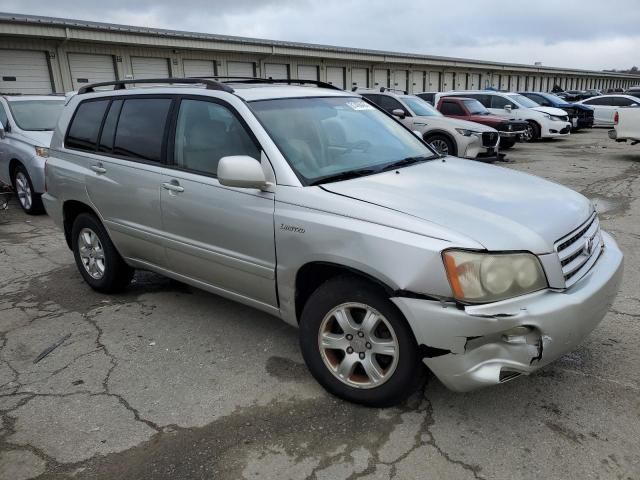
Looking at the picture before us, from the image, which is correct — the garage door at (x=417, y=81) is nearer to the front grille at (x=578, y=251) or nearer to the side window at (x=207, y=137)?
the side window at (x=207, y=137)

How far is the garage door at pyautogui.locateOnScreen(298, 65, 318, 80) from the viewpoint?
26.5m

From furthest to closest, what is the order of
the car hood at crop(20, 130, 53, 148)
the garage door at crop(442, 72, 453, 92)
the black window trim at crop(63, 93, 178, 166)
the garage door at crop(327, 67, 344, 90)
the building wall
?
the garage door at crop(442, 72, 453, 92), the garage door at crop(327, 67, 344, 90), the building wall, the car hood at crop(20, 130, 53, 148), the black window trim at crop(63, 93, 178, 166)

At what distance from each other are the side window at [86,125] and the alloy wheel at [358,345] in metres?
2.77

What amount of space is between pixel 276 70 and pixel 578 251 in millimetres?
24324

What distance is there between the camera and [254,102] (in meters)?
3.37

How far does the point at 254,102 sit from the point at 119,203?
1.48 m

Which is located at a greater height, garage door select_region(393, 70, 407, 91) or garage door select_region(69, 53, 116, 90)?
garage door select_region(69, 53, 116, 90)

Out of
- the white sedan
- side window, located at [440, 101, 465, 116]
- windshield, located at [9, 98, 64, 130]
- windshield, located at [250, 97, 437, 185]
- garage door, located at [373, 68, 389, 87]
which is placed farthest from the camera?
garage door, located at [373, 68, 389, 87]

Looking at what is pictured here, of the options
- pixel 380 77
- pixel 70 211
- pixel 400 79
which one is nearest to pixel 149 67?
pixel 380 77

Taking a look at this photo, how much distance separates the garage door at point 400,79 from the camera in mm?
33656

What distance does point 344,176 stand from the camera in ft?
10.3

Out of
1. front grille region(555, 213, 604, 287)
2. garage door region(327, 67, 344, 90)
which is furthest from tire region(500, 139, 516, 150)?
garage door region(327, 67, 344, 90)

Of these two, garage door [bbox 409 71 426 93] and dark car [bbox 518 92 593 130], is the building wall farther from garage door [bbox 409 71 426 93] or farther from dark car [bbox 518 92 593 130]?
dark car [bbox 518 92 593 130]

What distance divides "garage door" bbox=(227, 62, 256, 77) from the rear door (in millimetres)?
19323
